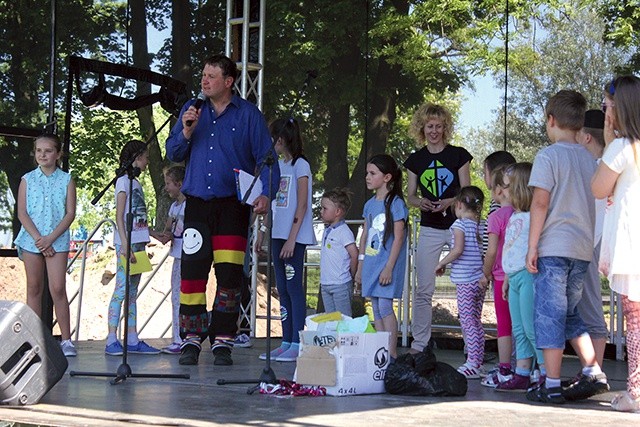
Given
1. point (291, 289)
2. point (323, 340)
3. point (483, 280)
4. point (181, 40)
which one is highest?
point (181, 40)

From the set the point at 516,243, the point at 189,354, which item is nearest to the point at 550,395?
the point at 516,243

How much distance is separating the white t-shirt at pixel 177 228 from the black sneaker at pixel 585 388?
325cm

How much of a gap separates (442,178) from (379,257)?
27.7 inches

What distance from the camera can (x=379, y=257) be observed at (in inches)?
239

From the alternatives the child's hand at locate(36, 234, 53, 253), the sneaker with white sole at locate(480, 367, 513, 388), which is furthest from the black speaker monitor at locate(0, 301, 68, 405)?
the sneaker with white sole at locate(480, 367, 513, 388)

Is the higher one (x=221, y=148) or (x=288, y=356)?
(x=221, y=148)

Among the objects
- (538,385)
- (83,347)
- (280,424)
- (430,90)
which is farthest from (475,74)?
(280,424)

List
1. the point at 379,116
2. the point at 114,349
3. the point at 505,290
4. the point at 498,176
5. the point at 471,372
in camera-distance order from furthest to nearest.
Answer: the point at 379,116 → the point at 114,349 → the point at 471,372 → the point at 498,176 → the point at 505,290

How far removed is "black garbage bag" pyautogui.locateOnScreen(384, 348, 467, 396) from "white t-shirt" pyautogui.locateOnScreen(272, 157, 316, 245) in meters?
1.74

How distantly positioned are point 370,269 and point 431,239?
0.50m

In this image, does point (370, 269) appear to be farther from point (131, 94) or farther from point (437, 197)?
point (131, 94)

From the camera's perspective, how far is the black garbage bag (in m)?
4.85

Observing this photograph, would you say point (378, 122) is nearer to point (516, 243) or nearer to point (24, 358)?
point (516, 243)

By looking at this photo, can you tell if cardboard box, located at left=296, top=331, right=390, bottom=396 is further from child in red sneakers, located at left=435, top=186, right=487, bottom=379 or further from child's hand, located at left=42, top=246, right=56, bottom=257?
child's hand, located at left=42, top=246, right=56, bottom=257
